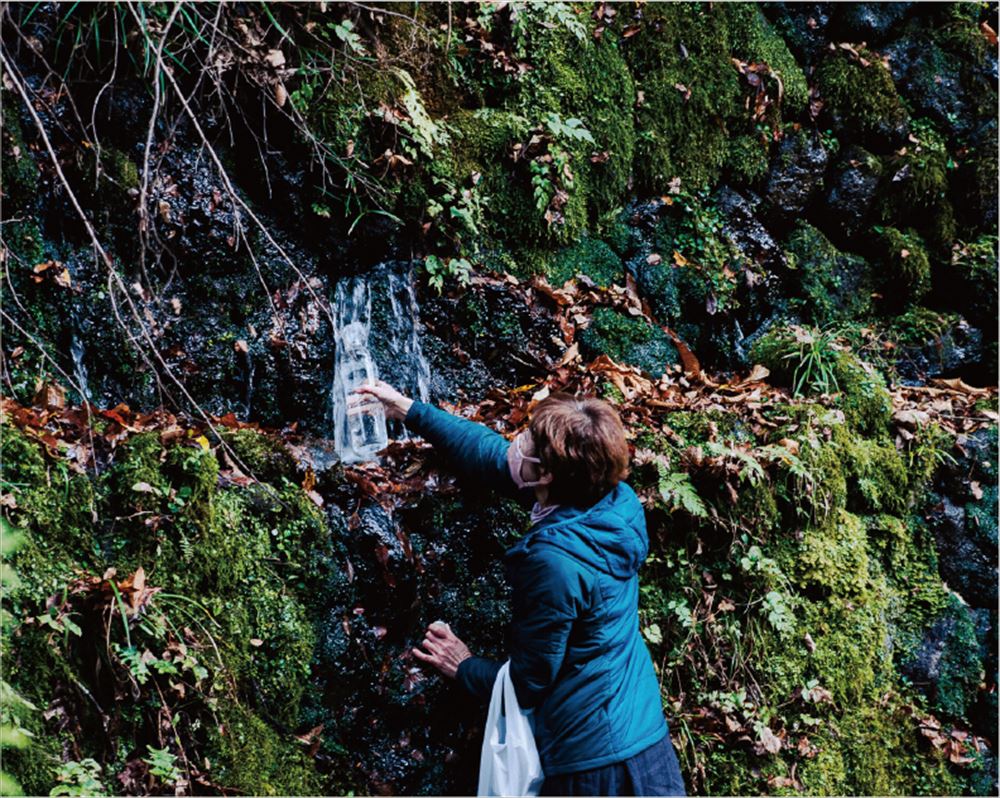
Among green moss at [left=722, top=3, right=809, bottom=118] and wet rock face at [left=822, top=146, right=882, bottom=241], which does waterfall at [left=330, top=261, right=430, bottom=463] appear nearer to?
green moss at [left=722, top=3, right=809, bottom=118]

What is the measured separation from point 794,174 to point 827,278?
3.42 feet

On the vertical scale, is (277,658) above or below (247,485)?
below

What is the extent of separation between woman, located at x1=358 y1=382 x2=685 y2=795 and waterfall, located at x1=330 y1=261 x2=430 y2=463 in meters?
2.70

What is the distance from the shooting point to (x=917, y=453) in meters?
5.85

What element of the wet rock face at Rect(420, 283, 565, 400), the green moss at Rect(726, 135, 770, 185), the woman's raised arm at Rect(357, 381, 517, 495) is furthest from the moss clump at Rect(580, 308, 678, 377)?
the woman's raised arm at Rect(357, 381, 517, 495)

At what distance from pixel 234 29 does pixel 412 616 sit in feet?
13.8

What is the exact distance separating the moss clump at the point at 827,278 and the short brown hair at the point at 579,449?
471cm

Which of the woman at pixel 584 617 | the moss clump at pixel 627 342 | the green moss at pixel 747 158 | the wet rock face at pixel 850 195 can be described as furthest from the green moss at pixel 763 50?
the woman at pixel 584 617

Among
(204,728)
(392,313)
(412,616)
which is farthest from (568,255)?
(204,728)

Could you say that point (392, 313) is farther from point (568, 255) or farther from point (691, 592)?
point (691, 592)

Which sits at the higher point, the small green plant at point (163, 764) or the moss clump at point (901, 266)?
the moss clump at point (901, 266)

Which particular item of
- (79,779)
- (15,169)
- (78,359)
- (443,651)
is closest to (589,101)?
(15,169)

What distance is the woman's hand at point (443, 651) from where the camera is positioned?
420 centimetres

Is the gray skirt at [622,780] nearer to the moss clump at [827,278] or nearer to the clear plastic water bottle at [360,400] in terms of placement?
the clear plastic water bottle at [360,400]
